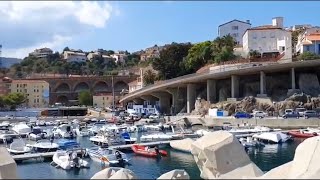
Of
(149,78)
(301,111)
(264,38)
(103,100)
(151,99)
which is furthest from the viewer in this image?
(103,100)

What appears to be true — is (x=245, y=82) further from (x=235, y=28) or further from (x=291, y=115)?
(x=235, y=28)

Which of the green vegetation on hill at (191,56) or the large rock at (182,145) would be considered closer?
the large rock at (182,145)

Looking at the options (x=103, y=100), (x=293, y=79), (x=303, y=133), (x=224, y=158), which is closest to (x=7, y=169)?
(x=224, y=158)

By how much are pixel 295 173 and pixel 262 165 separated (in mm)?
14733

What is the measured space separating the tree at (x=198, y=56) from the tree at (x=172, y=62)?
11.9 ft

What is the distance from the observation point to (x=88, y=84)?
143125 millimetres

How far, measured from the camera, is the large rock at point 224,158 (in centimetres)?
1950

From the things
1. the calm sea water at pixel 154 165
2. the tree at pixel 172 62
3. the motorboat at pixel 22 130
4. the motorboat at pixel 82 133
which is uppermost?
the tree at pixel 172 62

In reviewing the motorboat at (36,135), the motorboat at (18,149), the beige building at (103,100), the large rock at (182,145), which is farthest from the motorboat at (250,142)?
the beige building at (103,100)

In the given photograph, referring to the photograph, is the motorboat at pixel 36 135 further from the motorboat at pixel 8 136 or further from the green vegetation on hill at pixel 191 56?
the green vegetation on hill at pixel 191 56

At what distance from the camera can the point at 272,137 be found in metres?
45.8

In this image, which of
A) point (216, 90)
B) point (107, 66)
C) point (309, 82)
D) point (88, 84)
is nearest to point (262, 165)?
point (309, 82)

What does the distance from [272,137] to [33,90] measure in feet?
328

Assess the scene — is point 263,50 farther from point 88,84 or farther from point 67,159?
point 88,84
